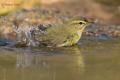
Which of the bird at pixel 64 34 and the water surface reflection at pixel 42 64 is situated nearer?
the water surface reflection at pixel 42 64

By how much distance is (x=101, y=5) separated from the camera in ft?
54.6

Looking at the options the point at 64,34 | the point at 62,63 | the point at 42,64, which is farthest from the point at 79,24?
the point at 42,64

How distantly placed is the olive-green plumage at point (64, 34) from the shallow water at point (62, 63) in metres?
0.26

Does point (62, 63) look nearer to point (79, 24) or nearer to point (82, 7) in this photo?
point (79, 24)

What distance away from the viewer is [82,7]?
641 inches

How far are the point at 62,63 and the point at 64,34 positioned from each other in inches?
90.6

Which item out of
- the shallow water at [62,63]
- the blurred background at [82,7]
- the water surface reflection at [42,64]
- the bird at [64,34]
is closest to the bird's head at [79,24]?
the bird at [64,34]

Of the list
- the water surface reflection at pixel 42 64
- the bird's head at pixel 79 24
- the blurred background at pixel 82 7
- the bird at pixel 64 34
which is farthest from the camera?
the blurred background at pixel 82 7

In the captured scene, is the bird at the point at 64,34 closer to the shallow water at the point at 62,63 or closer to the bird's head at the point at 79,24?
the bird's head at the point at 79,24

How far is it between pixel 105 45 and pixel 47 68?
274cm

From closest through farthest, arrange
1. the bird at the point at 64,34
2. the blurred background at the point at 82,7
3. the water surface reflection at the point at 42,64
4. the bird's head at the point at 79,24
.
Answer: the water surface reflection at the point at 42,64, the bird at the point at 64,34, the bird's head at the point at 79,24, the blurred background at the point at 82,7

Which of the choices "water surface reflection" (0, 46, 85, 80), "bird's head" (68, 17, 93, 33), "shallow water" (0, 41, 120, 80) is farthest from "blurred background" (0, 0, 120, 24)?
"water surface reflection" (0, 46, 85, 80)

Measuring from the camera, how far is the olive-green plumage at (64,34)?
35.6ft

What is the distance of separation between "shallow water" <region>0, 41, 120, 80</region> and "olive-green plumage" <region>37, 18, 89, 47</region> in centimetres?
26
